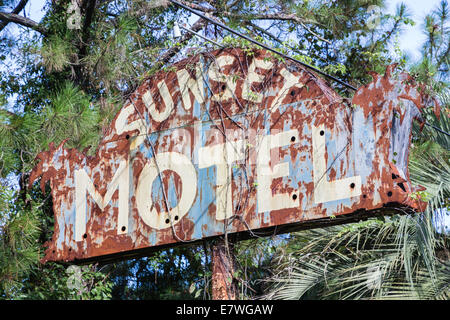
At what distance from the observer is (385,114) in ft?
18.9

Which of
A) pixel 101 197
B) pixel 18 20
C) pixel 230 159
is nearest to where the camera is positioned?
pixel 230 159

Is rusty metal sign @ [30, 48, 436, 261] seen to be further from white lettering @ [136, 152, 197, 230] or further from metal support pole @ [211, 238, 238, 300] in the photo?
metal support pole @ [211, 238, 238, 300]

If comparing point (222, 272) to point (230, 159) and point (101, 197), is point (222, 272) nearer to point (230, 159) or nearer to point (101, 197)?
point (230, 159)

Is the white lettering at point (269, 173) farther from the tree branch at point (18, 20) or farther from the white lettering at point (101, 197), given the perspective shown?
the tree branch at point (18, 20)

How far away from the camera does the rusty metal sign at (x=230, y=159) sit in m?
5.71

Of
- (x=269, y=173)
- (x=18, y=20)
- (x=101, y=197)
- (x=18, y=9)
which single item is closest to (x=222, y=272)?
(x=269, y=173)

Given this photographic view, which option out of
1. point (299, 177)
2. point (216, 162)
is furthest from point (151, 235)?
point (299, 177)

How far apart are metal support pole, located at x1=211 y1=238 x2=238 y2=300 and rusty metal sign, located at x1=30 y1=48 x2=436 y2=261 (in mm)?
126

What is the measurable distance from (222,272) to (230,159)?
837 millimetres

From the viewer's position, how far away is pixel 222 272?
19.8ft

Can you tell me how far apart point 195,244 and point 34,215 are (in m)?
4.82

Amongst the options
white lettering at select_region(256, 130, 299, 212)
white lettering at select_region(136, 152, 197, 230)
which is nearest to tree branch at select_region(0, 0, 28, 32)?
white lettering at select_region(136, 152, 197, 230)

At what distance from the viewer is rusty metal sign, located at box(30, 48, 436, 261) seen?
5.71 m

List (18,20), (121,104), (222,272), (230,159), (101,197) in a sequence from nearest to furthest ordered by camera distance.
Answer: (222,272) < (230,159) < (101,197) < (121,104) < (18,20)
